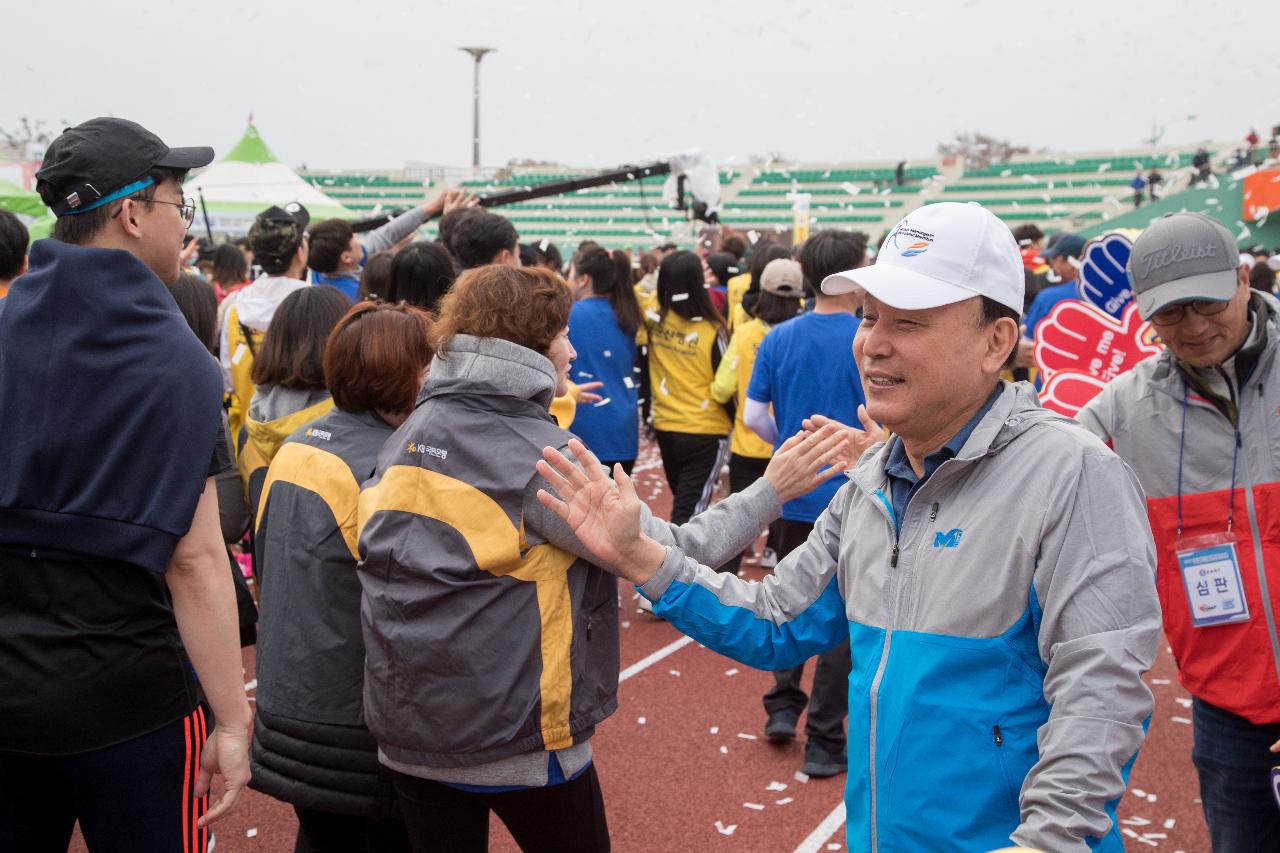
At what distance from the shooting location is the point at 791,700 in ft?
15.9

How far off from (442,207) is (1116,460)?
525 cm

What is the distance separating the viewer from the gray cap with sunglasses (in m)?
2.62

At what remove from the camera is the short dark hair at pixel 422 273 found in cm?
425

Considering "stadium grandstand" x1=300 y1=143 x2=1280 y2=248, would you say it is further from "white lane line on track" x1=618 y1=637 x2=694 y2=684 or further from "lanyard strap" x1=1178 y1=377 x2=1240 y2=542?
"lanyard strap" x1=1178 y1=377 x2=1240 y2=542

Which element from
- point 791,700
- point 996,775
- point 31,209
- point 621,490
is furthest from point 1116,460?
point 31,209

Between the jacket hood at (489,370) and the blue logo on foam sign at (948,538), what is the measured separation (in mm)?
1050

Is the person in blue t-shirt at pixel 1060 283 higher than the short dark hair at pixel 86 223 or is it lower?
lower

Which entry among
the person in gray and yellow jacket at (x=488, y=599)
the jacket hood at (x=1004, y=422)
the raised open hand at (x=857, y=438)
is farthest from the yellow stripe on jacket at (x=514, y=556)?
the jacket hood at (x=1004, y=422)

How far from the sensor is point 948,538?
5.78 ft

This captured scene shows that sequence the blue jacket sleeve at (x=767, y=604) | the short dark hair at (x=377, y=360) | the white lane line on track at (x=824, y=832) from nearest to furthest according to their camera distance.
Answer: the blue jacket sleeve at (x=767, y=604)
the short dark hair at (x=377, y=360)
the white lane line on track at (x=824, y=832)

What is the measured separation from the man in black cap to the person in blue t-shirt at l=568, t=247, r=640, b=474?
3848 millimetres

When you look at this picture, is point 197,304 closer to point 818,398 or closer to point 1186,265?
point 818,398

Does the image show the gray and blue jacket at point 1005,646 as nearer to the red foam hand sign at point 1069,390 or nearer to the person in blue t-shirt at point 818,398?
the red foam hand sign at point 1069,390

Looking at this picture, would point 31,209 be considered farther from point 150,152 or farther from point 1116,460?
point 1116,460
